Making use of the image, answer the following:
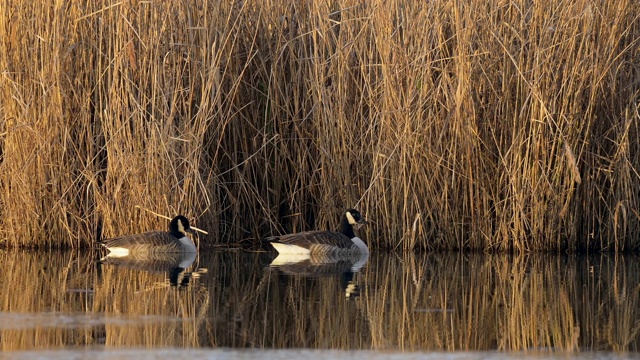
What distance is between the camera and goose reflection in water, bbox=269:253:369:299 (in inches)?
414

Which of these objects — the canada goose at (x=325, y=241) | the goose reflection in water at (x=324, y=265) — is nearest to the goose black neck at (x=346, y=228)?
the canada goose at (x=325, y=241)

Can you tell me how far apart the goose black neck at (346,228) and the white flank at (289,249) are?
0.46m

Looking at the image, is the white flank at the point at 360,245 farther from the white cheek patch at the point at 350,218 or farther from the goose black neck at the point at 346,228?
the white cheek patch at the point at 350,218

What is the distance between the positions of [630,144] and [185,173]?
4369 millimetres

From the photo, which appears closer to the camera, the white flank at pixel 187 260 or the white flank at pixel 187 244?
the white flank at pixel 187 260

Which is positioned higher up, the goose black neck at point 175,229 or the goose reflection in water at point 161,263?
the goose black neck at point 175,229

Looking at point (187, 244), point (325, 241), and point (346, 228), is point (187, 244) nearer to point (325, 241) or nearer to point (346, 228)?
point (325, 241)

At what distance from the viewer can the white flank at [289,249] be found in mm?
11428

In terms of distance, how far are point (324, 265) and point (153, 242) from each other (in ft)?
5.43

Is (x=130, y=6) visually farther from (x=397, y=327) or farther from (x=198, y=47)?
(x=397, y=327)

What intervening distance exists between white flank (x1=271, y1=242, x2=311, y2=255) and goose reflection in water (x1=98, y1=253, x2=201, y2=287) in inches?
32.2

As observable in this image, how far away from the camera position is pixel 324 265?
37.6ft

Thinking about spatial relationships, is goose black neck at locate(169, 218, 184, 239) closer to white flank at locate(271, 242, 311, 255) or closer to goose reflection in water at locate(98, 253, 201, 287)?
goose reflection in water at locate(98, 253, 201, 287)

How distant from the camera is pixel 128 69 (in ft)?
37.7
